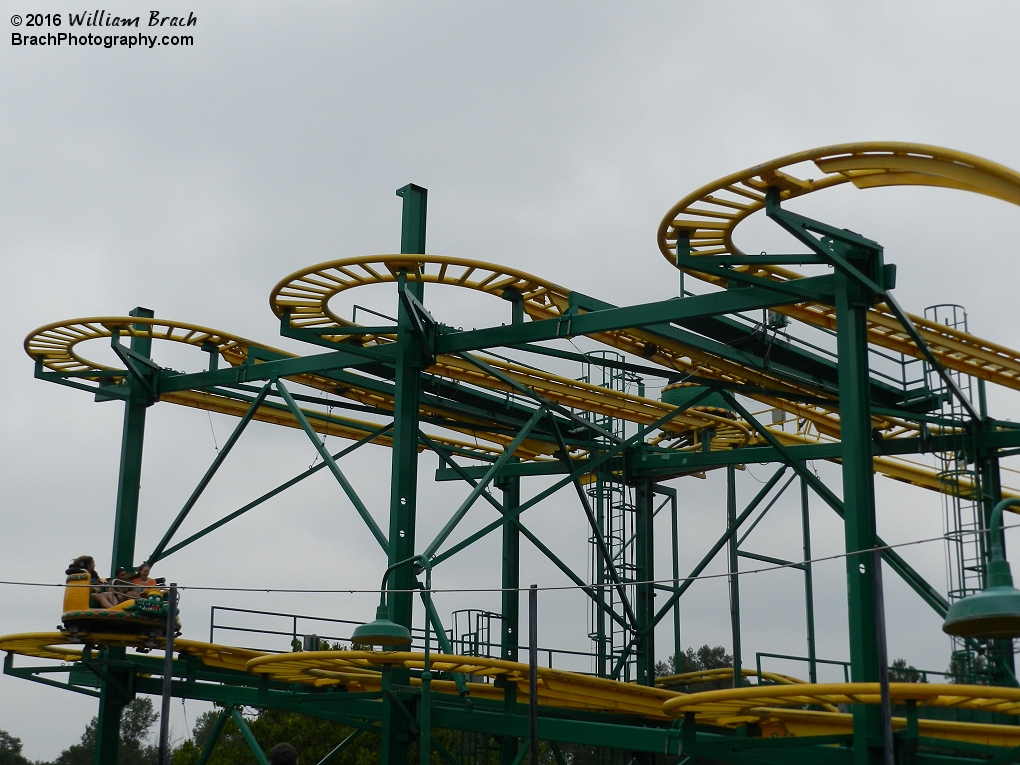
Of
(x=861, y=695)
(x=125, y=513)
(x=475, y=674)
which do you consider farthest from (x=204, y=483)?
(x=861, y=695)

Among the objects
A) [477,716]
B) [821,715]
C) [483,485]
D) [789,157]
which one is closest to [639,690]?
[477,716]

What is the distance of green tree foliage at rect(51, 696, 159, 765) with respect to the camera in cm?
6481

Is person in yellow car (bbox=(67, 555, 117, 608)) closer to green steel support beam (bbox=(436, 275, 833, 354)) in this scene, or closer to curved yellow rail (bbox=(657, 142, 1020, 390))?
green steel support beam (bbox=(436, 275, 833, 354))

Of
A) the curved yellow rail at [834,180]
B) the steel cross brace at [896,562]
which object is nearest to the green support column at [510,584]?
the steel cross brace at [896,562]

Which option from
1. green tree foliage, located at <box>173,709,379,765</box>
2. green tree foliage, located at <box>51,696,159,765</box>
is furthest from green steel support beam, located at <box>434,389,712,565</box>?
green tree foliage, located at <box>51,696,159,765</box>

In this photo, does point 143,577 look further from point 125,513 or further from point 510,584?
point 510,584

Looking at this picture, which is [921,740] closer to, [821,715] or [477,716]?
[821,715]

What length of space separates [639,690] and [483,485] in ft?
14.6

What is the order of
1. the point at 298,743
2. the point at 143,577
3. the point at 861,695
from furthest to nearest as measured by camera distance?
the point at 298,743, the point at 143,577, the point at 861,695

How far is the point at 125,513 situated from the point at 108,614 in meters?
5.55

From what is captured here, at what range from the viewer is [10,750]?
67.1 meters

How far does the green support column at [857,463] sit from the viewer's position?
18.0m

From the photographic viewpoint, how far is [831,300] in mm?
19859

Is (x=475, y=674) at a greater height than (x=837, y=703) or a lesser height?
greater
